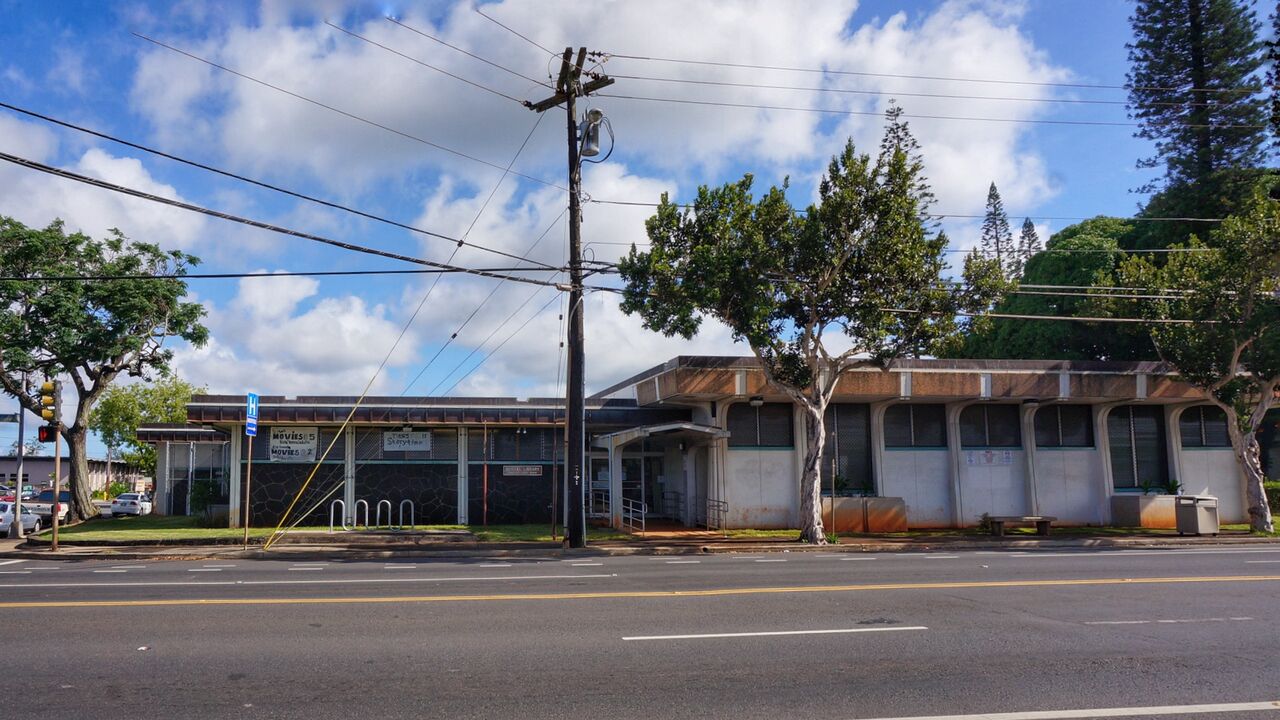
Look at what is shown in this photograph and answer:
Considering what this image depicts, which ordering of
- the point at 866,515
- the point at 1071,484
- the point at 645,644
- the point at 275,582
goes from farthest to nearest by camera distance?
1. the point at 1071,484
2. the point at 866,515
3. the point at 275,582
4. the point at 645,644

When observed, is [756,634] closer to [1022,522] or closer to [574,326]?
[574,326]

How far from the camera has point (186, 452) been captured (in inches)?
1517

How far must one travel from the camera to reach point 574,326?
2070cm

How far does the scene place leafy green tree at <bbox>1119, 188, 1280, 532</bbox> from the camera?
901 inches

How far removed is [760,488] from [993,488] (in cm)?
756

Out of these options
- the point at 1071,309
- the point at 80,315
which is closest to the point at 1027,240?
the point at 1071,309

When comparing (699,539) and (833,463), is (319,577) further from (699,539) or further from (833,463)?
(833,463)

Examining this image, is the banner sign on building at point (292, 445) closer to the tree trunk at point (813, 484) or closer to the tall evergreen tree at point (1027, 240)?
the tree trunk at point (813, 484)

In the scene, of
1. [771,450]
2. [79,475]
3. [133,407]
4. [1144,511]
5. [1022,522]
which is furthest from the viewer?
[133,407]

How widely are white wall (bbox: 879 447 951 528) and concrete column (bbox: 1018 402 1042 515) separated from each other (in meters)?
2.55

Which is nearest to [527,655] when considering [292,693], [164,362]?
[292,693]

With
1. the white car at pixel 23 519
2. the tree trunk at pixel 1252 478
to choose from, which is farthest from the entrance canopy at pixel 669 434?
the white car at pixel 23 519

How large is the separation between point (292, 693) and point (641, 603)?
519 cm

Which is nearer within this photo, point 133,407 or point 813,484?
point 813,484
